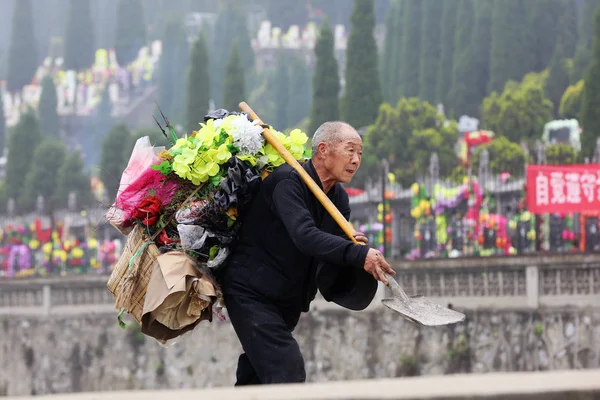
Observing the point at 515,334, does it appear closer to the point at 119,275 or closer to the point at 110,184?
the point at 119,275

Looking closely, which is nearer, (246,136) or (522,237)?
(246,136)

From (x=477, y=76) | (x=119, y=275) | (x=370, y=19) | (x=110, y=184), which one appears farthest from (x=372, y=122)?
(x=119, y=275)

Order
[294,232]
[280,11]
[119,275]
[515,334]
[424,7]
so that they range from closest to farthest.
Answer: [294,232] < [119,275] < [515,334] < [424,7] < [280,11]

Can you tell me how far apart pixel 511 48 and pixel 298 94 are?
24.4 meters

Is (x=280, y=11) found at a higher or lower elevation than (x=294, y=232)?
higher

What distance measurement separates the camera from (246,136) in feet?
19.4

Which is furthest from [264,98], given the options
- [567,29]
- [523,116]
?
[523,116]

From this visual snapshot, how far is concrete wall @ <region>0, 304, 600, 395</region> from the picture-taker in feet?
72.4

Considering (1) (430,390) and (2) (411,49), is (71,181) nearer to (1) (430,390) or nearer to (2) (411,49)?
(2) (411,49)

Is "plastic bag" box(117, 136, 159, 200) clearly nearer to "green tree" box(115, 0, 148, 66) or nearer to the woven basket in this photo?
the woven basket

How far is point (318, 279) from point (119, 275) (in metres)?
0.83

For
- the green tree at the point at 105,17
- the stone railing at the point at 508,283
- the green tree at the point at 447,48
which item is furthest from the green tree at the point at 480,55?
the green tree at the point at 105,17

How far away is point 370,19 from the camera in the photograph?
3775 cm

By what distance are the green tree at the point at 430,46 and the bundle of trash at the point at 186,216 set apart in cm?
4479
